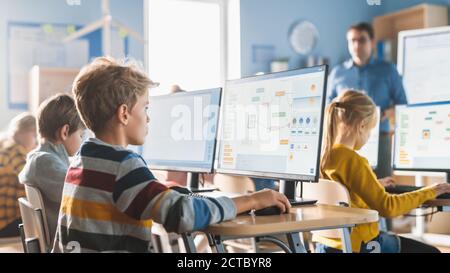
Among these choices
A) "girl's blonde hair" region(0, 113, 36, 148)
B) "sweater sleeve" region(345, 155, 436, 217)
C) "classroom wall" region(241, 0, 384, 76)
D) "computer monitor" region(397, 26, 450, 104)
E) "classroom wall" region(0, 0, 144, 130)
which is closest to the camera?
"sweater sleeve" region(345, 155, 436, 217)

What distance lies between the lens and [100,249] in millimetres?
1304

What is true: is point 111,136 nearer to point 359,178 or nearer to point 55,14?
point 359,178

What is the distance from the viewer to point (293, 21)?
5.84m

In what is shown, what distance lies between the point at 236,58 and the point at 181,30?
1.96 ft

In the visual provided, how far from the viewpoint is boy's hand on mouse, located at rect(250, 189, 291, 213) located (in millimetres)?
1391

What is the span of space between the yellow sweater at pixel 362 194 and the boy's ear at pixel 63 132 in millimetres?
919

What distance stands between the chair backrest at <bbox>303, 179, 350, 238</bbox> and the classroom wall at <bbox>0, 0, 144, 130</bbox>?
139 inches

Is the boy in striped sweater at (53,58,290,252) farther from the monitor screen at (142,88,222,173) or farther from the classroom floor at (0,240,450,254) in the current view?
the classroom floor at (0,240,450,254)


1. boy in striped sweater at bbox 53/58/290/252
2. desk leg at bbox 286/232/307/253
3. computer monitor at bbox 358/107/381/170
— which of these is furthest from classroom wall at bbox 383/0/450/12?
boy in striped sweater at bbox 53/58/290/252

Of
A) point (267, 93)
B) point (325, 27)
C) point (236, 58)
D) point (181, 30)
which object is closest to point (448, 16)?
point (325, 27)

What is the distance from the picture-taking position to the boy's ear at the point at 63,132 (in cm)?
205

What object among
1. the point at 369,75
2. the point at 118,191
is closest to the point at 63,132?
the point at 118,191

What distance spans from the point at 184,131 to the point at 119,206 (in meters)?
0.93
